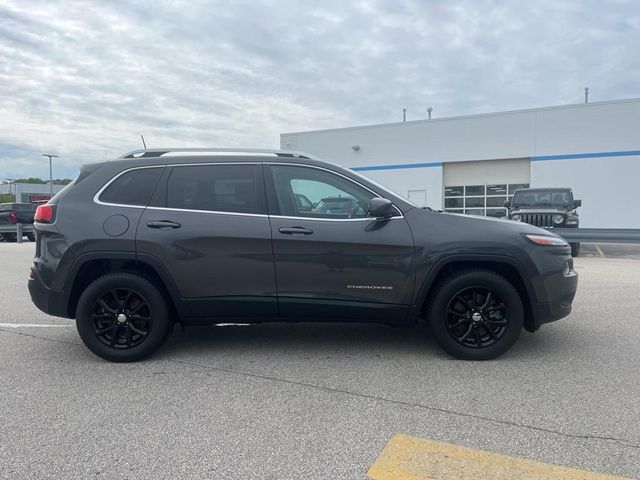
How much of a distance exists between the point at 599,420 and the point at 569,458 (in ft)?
1.95

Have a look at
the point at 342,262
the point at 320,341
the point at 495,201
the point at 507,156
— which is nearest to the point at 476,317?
the point at 342,262

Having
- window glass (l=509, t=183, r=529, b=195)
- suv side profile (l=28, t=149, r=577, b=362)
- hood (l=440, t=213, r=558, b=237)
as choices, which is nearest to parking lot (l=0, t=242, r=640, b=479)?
suv side profile (l=28, t=149, r=577, b=362)

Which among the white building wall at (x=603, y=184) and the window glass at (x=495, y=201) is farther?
the window glass at (x=495, y=201)

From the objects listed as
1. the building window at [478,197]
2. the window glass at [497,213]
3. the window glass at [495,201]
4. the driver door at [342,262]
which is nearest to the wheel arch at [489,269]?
the driver door at [342,262]

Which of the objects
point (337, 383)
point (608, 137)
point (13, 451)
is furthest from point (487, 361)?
point (608, 137)

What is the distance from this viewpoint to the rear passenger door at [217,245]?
429 centimetres

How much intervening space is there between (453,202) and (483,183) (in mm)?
1778

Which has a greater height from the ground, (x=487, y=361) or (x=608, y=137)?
(x=608, y=137)

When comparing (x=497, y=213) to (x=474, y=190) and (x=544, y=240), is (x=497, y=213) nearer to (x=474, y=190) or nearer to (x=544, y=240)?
(x=474, y=190)

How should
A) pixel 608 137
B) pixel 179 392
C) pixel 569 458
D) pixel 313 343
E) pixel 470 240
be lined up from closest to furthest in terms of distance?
pixel 569 458, pixel 179 392, pixel 470 240, pixel 313 343, pixel 608 137

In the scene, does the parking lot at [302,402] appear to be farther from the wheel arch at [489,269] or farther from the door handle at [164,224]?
the door handle at [164,224]

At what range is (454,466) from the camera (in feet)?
8.91

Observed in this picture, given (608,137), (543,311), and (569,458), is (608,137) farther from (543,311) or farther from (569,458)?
(569,458)

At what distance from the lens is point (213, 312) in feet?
14.4
